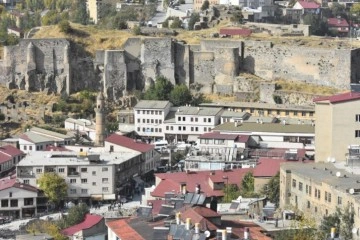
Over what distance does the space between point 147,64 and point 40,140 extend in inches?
463

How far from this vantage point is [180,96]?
55906 mm

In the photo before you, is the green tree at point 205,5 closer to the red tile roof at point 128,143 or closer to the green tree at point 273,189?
the red tile roof at point 128,143

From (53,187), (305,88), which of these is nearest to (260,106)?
(305,88)

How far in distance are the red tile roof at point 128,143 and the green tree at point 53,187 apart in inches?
211

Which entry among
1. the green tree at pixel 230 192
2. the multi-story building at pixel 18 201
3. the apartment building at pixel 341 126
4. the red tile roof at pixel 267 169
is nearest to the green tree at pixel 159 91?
the multi-story building at pixel 18 201

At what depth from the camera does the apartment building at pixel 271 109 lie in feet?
174

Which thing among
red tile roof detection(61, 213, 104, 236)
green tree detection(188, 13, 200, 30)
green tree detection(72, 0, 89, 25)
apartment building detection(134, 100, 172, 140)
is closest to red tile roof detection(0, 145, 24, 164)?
apartment building detection(134, 100, 172, 140)

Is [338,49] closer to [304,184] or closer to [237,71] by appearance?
[237,71]

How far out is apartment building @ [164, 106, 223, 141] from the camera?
5200 centimetres

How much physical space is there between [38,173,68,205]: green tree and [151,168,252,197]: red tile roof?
3.60 metres

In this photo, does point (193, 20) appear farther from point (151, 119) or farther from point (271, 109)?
point (151, 119)

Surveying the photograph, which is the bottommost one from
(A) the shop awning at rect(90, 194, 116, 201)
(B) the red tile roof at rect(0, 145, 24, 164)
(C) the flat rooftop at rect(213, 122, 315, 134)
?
(A) the shop awning at rect(90, 194, 116, 201)

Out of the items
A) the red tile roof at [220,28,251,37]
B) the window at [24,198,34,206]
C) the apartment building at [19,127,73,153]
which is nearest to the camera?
the window at [24,198,34,206]

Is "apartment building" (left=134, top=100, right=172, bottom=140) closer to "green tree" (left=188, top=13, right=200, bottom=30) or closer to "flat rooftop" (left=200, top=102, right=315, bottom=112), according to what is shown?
"flat rooftop" (left=200, top=102, right=315, bottom=112)
